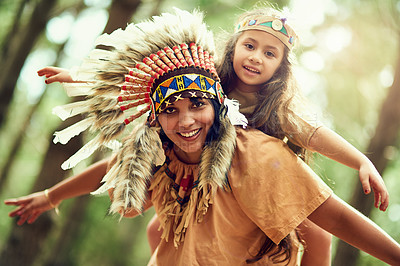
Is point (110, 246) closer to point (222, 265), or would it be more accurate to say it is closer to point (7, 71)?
point (7, 71)

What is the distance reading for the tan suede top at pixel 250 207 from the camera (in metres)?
1.96

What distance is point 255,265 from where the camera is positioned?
2.10 meters

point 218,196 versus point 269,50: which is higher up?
point 269,50

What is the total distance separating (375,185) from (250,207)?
0.62 m

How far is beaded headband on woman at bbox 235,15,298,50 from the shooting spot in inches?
94.2

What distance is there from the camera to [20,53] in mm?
5066

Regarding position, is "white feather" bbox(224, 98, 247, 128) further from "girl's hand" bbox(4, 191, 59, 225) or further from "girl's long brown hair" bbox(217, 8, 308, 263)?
"girl's hand" bbox(4, 191, 59, 225)

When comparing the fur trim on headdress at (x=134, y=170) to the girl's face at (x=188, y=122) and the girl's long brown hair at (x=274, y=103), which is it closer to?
the girl's face at (x=188, y=122)

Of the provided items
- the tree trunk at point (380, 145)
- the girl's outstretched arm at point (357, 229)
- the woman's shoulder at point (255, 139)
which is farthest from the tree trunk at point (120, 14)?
the tree trunk at point (380, 145)

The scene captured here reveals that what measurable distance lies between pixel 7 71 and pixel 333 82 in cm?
675

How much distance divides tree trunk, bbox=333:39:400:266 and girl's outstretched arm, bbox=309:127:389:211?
8.71 ft

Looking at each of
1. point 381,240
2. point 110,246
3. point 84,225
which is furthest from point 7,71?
point 110,246

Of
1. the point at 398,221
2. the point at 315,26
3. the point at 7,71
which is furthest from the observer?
the point at 315,26

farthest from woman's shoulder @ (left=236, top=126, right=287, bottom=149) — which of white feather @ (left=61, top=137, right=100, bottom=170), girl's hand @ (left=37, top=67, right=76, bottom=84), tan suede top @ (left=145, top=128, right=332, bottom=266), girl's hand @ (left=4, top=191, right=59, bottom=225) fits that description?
girl's hand @ (left=4, top=191, right=59, bottom=225)
